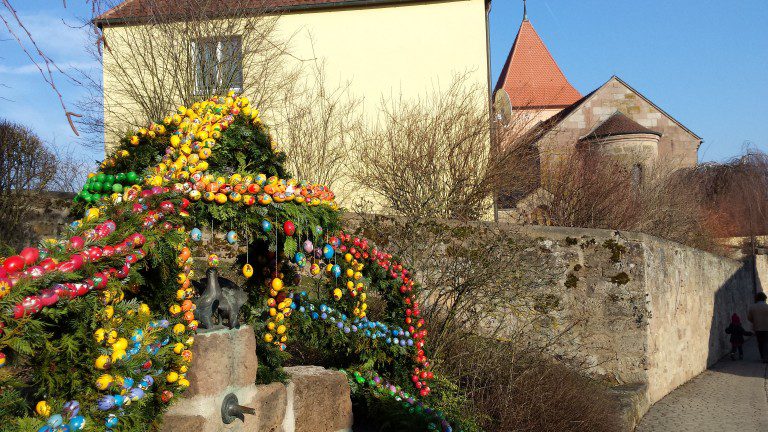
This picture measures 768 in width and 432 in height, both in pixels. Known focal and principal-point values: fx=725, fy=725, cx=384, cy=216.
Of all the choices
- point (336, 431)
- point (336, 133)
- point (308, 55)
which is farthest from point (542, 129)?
point (336, 431)

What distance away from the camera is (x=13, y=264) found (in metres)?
2.25

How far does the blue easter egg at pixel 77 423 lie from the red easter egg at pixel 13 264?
0.55 meters

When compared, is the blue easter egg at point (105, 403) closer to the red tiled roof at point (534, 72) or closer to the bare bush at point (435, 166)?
the bare bush at point (435, 166)

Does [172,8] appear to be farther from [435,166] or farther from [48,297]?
[48,297]

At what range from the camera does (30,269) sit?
2.28 metres

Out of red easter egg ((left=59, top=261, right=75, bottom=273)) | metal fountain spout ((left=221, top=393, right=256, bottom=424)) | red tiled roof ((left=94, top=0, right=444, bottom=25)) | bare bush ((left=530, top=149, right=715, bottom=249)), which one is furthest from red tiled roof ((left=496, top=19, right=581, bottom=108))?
red easter egg ((left=59, top=261, right=75, bottom=273))

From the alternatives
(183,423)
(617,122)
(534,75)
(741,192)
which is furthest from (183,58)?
(534,75)

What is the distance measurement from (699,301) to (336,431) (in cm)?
982

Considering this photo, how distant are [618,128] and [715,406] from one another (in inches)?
785

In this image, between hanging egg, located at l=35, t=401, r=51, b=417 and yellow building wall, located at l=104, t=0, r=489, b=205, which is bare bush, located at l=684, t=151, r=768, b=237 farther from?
hanging egg, located at l=35, t=401, r=51, b=417

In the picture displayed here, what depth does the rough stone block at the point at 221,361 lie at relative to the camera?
3.34 metres

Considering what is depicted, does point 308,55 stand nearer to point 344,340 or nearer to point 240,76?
point 240,76

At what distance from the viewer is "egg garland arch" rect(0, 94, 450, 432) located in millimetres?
2443

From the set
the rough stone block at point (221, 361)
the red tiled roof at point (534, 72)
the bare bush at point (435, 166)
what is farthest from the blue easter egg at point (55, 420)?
→ the red tiled roof at point (534, 72)
